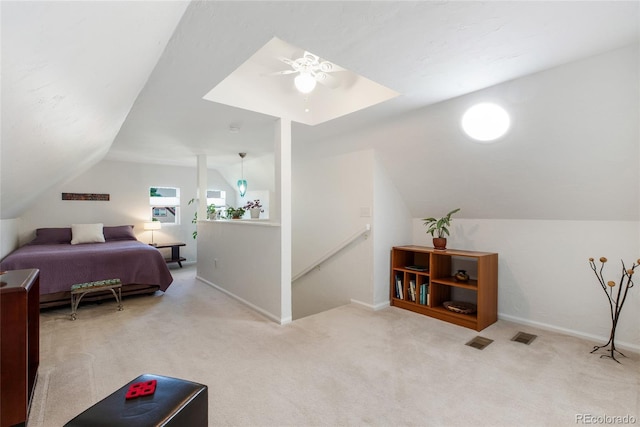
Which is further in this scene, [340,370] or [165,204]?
[165,204]

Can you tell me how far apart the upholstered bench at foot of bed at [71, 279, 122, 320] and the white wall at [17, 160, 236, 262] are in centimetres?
262

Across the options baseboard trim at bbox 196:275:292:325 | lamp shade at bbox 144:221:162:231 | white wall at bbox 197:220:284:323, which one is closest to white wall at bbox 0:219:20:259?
lamp shade at bbox 144:221:162:231

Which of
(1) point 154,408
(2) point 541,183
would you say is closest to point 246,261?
(1) point 154,408

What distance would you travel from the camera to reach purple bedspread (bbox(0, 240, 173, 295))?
330cm

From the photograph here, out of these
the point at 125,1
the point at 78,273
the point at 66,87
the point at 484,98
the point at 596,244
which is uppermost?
the point at 484,98

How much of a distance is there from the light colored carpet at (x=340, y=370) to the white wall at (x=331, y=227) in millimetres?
718

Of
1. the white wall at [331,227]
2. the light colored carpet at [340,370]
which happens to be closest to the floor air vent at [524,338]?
the light colored carpet at [340,370]

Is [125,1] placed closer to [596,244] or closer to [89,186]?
[596,244]

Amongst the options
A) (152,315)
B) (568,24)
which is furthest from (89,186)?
(568,24)

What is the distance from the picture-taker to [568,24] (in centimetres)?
155

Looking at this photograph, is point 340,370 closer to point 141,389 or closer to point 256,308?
point 141,389

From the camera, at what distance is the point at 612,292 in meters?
2.55

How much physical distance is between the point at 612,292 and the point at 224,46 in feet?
11.9

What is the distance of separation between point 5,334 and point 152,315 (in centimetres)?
191
